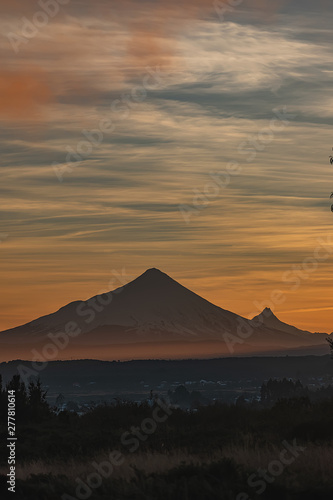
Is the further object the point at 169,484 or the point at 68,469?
the point at 68,469

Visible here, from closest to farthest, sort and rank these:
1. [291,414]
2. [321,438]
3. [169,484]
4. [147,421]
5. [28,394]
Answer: [169,484] < [321,438] < [291,414] < [147,421] < [28,394]

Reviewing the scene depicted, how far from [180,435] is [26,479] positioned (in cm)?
1002

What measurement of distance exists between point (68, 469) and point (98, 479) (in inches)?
124

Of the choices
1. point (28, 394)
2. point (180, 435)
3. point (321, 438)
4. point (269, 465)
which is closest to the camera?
point (269, 465)

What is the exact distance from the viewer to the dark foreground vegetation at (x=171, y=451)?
18.5 metres

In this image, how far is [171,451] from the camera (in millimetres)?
26219

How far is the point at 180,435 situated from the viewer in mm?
29672

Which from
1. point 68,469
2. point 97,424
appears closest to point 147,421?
point 97,424

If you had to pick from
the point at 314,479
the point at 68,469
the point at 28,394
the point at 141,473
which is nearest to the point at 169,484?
the point at 141,473

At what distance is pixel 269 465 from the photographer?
21750mm

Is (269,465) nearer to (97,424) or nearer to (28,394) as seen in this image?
(97,424)

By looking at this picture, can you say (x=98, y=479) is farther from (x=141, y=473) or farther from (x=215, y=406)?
(x=215, y=406)

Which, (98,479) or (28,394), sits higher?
(28,394)

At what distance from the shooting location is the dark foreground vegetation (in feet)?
60.8
